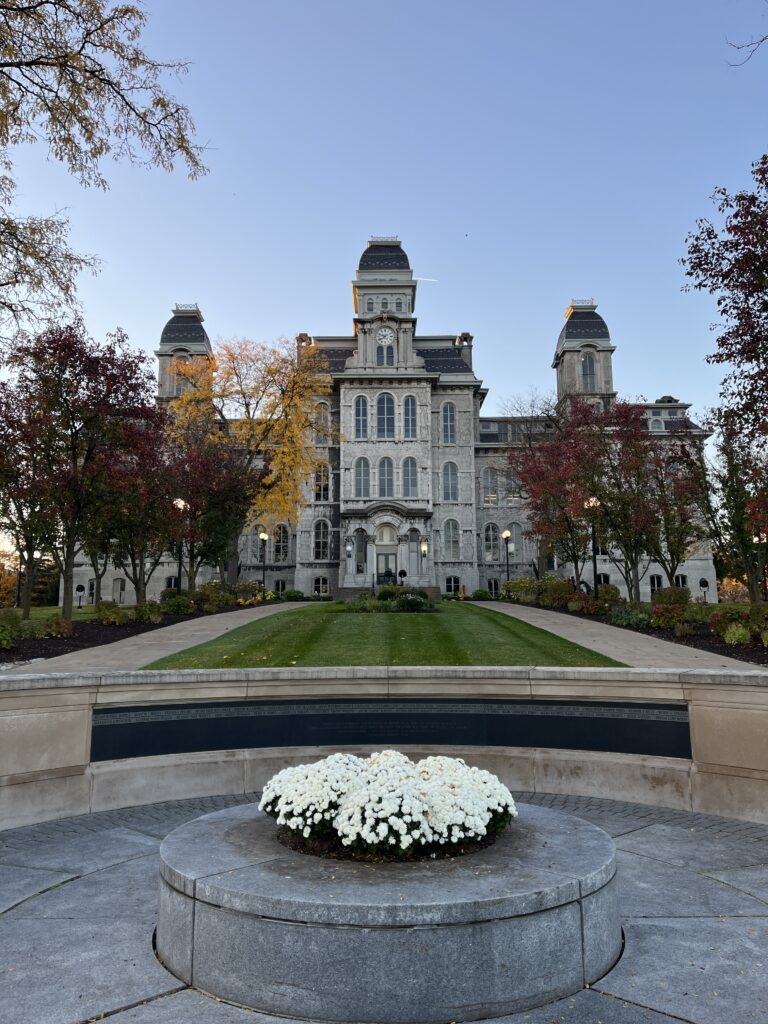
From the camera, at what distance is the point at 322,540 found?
176ft

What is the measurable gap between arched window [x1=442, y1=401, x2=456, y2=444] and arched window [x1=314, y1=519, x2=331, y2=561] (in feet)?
36.5

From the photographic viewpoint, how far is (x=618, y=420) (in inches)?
1056

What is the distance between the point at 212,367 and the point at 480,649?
81.7 ft

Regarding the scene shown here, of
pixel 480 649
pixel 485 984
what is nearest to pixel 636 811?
pixel 485 984

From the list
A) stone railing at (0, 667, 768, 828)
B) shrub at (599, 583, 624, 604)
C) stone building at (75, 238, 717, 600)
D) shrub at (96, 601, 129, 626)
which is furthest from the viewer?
stone building at (75, 238, 717, 600)

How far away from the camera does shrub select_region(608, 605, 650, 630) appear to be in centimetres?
2109

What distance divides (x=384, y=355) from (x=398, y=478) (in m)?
9.51

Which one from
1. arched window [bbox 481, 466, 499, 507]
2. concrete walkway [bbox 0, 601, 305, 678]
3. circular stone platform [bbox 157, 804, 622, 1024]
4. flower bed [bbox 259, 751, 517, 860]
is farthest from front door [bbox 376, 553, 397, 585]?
circular stone platform [bbox 157, 804, 622, 1024]

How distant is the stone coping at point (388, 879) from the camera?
12.6 feet

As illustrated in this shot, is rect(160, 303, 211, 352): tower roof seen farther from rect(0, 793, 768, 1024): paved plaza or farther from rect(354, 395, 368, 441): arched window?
rect(0, 793, 768, 1024): paved plaza

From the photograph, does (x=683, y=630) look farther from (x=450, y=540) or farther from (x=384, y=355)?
(x=384, y=355)

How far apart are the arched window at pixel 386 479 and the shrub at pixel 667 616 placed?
107 feet

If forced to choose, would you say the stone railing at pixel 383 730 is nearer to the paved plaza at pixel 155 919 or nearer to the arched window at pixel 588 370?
the paved plaza at pixel 155 919

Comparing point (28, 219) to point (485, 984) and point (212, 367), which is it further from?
point (212, 367)
